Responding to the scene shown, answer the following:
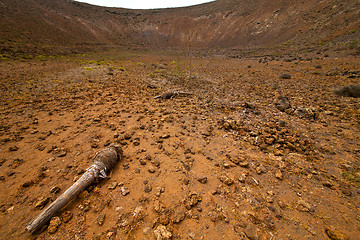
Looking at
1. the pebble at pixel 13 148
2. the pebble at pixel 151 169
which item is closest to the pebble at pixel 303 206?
the pebble at pixel 151 169

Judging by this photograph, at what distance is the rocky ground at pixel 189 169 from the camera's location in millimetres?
2092

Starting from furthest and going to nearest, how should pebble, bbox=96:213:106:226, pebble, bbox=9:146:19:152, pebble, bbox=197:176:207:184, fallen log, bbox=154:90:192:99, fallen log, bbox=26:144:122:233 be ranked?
fallen log, bbox=154:90:192:99
pebble, bbox=9:146:19:152
pebble, bbox=197:176:207:184
pebble, bbox=96:213:106:226
fallen log, bbox=26:144:122:233

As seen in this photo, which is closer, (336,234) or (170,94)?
(336,234)

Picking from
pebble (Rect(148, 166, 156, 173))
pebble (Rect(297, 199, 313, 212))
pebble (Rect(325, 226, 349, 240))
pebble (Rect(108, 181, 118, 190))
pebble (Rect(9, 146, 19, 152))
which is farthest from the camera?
pebble (Rect(9, 146, 19, 152))

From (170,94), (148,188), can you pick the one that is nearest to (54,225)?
(148,188)

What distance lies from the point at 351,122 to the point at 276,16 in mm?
44659

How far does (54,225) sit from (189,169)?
251 centimetres

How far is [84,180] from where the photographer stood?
2.56m

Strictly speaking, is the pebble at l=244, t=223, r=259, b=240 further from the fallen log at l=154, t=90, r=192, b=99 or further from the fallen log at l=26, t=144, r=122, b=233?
the fallen log at l=154, t=90, r=192, b=99

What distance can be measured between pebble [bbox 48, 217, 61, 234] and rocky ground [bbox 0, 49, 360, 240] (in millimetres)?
14

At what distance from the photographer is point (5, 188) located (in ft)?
8.52

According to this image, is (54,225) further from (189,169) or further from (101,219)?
(189,169)

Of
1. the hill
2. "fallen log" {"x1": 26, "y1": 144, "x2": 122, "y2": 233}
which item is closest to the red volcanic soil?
"fallen log" {"x1": 26, "y1": 144, "x2": 122, "y2": 233}

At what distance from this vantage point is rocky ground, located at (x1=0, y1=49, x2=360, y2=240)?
2.09 metres
